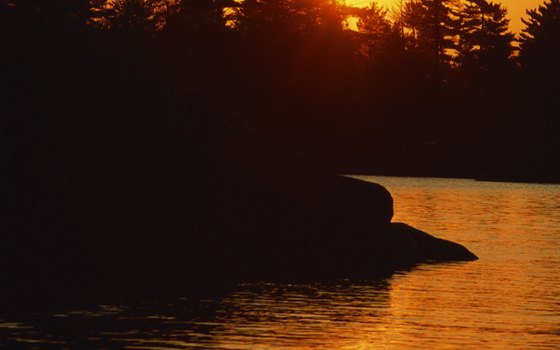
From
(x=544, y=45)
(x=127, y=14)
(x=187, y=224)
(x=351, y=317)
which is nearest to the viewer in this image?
(x=351, y=317)

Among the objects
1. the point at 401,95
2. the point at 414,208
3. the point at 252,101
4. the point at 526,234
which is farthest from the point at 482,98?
the point at 526,234

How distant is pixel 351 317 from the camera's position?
24703 mm

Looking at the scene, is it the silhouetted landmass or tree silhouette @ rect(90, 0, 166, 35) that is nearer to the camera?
the silhouetted landmass

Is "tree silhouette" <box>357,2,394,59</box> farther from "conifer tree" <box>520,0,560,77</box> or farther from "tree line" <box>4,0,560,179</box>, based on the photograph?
"conifer tree" <box>520,0,560,77</box>

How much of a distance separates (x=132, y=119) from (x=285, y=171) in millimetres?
5123

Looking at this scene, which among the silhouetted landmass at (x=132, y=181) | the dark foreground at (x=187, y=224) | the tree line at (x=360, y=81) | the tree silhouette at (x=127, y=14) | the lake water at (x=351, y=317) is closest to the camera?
the lake water at (x=351, y=317)

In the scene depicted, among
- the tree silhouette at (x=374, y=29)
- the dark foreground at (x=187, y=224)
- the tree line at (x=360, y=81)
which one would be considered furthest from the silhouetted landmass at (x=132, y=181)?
the tree silhouette at (x=374, y=29)

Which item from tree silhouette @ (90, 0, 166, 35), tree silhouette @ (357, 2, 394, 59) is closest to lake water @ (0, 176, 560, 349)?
tree silhouette @ (90, 0, 166, 35)

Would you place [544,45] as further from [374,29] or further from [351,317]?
[351,317]

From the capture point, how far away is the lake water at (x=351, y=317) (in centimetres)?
2122

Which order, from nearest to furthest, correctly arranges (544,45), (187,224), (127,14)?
1. (187,224)
2. (127,14)
3. (544,45)

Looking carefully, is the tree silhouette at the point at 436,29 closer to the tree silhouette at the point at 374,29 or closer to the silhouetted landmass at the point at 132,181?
the tree silhouette at the point at 374,29

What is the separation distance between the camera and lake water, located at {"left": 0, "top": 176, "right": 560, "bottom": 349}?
2122 centimetres

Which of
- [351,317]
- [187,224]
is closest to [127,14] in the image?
[187,224]
